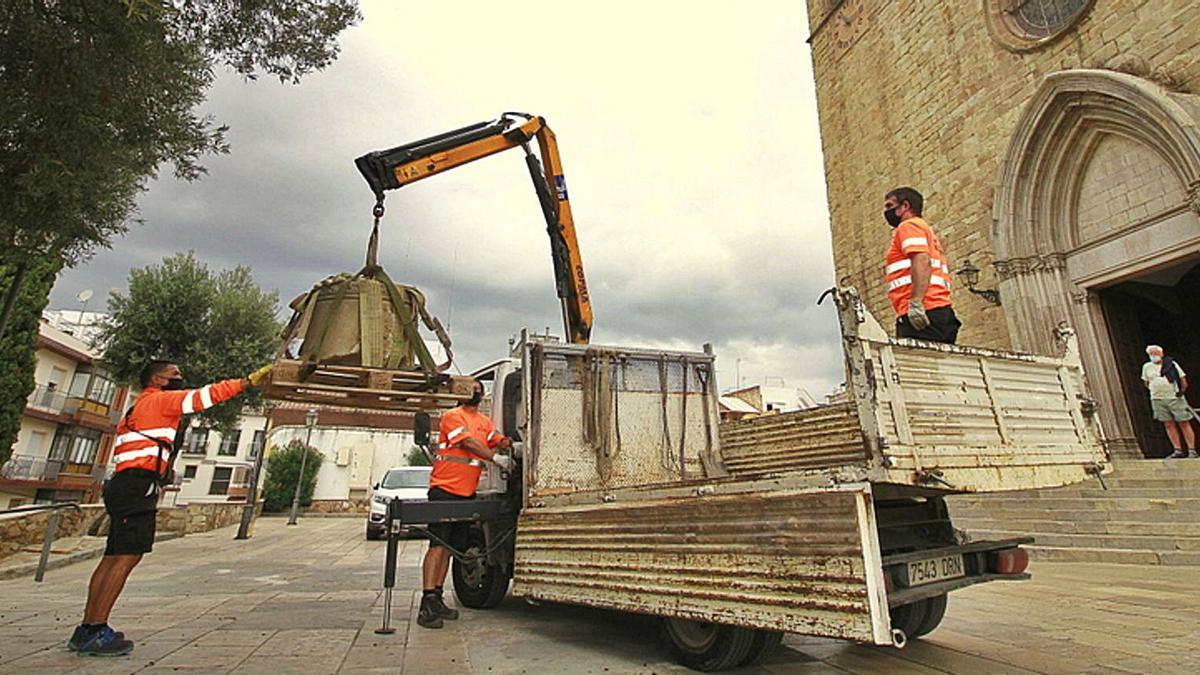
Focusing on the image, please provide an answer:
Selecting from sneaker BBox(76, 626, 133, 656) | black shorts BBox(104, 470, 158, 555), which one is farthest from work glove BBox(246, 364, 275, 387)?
sneaker BBox(76, 626, 133, 656)

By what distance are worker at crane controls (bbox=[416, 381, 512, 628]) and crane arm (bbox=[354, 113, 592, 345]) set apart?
8.93 ft

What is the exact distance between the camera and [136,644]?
372cm

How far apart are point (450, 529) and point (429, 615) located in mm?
817

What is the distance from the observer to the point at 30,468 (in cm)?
2331

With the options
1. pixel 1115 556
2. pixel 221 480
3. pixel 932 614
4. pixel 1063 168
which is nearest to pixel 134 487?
pixel 932 614

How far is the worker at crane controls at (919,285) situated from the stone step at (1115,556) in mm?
4551

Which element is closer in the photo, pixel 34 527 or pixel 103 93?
pixel 103 93

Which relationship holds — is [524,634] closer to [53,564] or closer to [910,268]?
[910,268]

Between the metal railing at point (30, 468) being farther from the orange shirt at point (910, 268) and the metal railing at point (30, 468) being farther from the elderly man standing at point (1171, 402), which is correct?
the elderly man standing at point (1171, 402)

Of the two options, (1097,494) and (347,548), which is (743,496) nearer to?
(1097,494)

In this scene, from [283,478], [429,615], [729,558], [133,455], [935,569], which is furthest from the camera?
[283,478]

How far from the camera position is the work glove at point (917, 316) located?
3619 millimetres

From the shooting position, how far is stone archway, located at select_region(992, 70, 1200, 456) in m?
8.58

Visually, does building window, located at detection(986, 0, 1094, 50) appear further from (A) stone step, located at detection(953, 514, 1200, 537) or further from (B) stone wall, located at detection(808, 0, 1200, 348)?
(A) stone step, located at detection(953, 514, 1200, 537)
